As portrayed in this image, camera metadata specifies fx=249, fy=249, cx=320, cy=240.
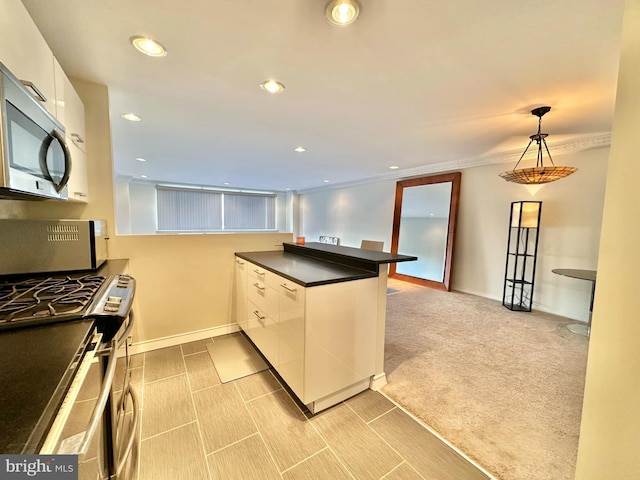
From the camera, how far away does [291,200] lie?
29.7 ft

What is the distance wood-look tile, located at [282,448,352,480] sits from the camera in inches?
49.9

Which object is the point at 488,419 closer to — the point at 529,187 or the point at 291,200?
the point at 529,187

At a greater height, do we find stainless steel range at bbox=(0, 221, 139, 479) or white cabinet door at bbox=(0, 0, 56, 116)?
white cabinet door at bbox=(0, 0, 56, 116)

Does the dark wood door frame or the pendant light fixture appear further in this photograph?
the dark wood door frame

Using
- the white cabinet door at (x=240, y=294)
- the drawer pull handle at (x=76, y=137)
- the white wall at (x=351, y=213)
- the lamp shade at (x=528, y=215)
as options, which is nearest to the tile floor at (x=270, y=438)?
the white cabinet door at (x=240, y=294)

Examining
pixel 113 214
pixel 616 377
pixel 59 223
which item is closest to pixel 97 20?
pixel 59 223

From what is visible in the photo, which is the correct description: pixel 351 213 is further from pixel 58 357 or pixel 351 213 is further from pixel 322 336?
pixel 58 357

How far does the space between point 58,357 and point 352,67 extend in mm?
2066

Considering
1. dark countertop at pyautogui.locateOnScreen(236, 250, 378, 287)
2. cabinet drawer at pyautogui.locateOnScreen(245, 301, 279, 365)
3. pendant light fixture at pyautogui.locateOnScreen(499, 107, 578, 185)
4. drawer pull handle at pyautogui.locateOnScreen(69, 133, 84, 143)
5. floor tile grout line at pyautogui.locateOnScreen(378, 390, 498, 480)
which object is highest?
pendant light fixture at pyautogui.locateOnScreen(499, 107, 578, 185)

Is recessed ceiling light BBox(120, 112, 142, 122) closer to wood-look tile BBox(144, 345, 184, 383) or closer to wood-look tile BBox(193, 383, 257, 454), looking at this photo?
wood-look tile BBox(144, 345, 184, 383)

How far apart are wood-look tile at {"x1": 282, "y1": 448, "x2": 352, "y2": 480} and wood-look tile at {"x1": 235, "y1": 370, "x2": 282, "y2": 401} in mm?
626

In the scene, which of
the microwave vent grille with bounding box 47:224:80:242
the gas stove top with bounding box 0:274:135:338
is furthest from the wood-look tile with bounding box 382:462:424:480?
the microwave vent grille with bounding box 47:224:80:242

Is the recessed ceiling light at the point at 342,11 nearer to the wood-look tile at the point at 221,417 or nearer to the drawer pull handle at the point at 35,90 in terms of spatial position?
the drawer pull handle at the point at 35,90

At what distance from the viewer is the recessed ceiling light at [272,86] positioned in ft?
6.30
